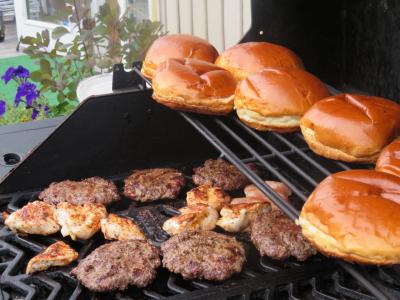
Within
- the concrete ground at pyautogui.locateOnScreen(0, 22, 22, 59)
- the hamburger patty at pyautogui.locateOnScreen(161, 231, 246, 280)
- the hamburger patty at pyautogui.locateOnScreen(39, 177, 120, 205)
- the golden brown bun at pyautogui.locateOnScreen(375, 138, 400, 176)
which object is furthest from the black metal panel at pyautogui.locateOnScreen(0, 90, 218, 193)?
the concrete ground at pyautogui.locateOnScreen(0, 22, 22, 59)

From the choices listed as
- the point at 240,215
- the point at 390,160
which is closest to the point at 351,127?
the point at 390,160

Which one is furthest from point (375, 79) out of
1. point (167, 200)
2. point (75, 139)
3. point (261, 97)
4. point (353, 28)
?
point (75, 139)

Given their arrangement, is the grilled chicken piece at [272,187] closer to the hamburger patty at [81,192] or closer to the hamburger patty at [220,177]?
the hamburger patty at [220,177]

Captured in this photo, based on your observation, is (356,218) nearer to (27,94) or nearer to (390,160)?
(390,160)

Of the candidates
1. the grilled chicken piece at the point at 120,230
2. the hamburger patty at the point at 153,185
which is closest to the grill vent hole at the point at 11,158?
the hamburger patty at the point at 153,185

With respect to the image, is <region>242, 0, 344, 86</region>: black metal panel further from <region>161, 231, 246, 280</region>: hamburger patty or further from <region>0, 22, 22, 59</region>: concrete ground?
<region>0, 22, 22, 59</region>: concrete ground

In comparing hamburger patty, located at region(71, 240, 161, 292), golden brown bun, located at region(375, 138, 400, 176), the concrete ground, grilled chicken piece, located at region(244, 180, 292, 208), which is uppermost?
golden brown bun, located at region(375, 138, 400, 176)

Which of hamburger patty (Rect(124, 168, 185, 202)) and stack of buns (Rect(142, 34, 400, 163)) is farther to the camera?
hamburger patty (Rect(124, 168, 185, 202))
